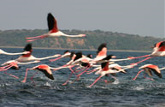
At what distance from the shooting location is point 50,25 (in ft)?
53.7

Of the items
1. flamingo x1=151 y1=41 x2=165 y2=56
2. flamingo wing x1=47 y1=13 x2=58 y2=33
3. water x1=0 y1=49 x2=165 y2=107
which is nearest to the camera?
flamingo wing x1=47 y1=13 x2=58 y2=33

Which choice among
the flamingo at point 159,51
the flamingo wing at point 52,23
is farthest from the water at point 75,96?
the flamingo wing at point 52,23

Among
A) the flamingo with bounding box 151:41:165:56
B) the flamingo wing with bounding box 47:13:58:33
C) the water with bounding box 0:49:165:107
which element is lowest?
the water with bounding box 0:49:165:107

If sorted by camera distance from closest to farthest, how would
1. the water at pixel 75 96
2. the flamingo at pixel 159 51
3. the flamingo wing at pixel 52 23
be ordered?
the flamingo wing at pixel 52 23
the water at pixel 75 96
the flamingo at pixel 159 51

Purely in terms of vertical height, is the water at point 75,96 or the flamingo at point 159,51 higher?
the flamingo at point 159,51

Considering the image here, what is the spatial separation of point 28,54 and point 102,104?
4.69 m

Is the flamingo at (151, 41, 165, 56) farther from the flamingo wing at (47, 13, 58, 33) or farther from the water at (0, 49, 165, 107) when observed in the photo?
the flamingo wing at (47, 13, 58, 33)

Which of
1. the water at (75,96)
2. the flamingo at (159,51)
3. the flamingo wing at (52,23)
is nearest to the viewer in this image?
the flamingo wing at (52,23)

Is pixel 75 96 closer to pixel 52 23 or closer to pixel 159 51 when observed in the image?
pixel 52 23

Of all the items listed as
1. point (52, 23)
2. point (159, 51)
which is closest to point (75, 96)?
point (52, 23)

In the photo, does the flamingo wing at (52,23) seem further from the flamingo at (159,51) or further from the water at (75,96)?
the flamingo at (159,51)

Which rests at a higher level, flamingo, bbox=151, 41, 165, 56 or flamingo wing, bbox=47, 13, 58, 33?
flamingo wing, bbox=47, 13, 58, 33

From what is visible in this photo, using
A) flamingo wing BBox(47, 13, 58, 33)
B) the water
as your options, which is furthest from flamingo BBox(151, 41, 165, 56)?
flamingo wing BBox(47, 13, 58, 33)

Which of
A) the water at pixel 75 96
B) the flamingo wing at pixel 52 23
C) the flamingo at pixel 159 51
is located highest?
the flamingo wing at pixel 52 23
